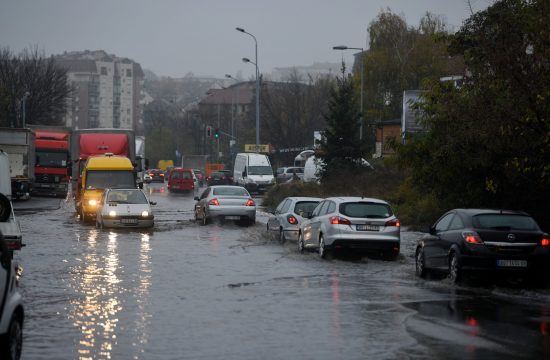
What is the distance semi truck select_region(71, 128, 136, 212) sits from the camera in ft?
139

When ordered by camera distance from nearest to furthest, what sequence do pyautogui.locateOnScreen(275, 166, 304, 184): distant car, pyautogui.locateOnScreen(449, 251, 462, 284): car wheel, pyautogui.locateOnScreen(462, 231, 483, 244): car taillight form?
pyautogui.locateOnScreen(462, 231, 483, 244): car taillight < pyautogui.locateOnScreen(449, 251, 462, 284): car wheel < pyautogui.locateOnScreen(275, 166, 304, 184): distant car

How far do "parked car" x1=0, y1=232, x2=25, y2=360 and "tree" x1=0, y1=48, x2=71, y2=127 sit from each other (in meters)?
86.9

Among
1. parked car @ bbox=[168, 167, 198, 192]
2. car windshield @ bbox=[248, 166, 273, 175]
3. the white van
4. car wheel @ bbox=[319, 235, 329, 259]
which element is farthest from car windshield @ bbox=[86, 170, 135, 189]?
parked car @ bbox=[168, 167, 198, 192]

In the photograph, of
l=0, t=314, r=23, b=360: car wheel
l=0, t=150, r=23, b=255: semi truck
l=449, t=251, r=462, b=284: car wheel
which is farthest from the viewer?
l=449, t=251, r=462, b=284: car wheel

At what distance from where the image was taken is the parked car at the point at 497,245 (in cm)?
1702

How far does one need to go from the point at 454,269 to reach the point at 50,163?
4683 centimetres

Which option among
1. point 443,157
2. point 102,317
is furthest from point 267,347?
point 443,157

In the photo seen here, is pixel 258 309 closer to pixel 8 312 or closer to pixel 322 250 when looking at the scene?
pixel 8 312

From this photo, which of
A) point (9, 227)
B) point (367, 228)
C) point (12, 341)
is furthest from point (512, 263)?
point (12, 341)

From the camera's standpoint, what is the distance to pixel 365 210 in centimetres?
2250

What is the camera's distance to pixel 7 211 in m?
16.8

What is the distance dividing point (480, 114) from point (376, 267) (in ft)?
12.6

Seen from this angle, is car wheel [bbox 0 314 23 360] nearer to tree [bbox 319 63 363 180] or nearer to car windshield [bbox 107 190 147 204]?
car windshield [bbox 107 190 147 204]

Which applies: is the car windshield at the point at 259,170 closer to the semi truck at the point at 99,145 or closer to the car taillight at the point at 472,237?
the semi truck at the point at 99,145
